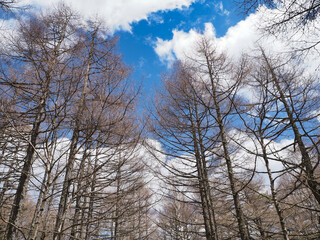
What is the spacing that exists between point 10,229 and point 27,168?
1220 mm

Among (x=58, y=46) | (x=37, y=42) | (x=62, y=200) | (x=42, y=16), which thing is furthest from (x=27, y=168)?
(x=42, y=16)

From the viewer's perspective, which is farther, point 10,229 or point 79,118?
point 10,229

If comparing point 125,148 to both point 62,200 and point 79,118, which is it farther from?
point 62,200

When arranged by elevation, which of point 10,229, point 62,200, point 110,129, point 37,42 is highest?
point 37,42

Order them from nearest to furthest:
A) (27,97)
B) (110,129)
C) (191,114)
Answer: (110,129)
(27,97)
(191,114)

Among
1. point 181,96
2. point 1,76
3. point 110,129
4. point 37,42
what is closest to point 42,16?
point 37,42

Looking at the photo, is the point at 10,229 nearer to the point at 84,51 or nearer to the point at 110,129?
the point at 110,129

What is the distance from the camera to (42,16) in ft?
18.8

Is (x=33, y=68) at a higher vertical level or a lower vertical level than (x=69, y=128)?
higher

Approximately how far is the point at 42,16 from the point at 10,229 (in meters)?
5.84

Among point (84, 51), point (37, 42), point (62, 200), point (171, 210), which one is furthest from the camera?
point (171, 210)

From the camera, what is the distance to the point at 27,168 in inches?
167

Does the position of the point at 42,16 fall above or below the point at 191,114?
above

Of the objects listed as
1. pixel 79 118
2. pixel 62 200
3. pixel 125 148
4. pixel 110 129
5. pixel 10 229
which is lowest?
pixel 10 229
